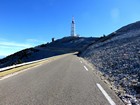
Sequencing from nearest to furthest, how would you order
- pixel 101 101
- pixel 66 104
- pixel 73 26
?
pixel 66 104
pixel 101 101
pixel 73 26

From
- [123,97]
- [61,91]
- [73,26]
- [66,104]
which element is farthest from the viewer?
[73,26]

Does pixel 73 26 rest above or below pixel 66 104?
above

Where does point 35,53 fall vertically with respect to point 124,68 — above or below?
above

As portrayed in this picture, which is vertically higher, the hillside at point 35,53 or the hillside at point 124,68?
the hillside at point 35,53

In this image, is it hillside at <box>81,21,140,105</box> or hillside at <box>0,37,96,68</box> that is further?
hillside at <box>0,37,96,68</box>

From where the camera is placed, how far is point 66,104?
19.6 feet

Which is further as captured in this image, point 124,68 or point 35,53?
point 35,53

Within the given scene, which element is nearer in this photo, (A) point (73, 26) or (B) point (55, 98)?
(B) point (55, 98)

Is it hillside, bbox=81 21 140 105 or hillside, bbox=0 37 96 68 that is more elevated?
hillside, bbox=0 37 96 68

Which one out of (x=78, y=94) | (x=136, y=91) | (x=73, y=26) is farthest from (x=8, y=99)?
(x=73, y=26)

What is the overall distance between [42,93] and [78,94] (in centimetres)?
131

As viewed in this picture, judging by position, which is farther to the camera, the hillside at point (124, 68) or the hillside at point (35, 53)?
the hillside at point (35, 53)

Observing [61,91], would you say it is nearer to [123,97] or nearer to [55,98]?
[55,98]

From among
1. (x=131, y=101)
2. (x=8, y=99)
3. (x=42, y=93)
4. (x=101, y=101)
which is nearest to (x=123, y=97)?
(x=131, y=101)
